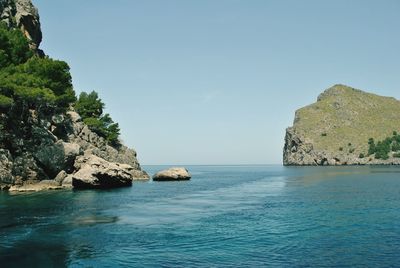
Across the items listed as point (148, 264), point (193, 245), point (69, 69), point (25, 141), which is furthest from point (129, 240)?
point (69, 69)

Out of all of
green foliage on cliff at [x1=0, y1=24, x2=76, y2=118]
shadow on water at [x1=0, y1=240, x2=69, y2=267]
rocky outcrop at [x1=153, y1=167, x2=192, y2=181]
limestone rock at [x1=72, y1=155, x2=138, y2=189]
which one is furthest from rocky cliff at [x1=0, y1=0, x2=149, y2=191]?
shadow on water at [x1=0, y1=240, x2=69, y2=267]

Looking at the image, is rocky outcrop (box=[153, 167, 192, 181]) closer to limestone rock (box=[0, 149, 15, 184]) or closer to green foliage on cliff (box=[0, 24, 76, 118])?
green foliage on cliff (box=[0, 24, 76, 118])

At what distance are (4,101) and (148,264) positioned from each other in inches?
1858

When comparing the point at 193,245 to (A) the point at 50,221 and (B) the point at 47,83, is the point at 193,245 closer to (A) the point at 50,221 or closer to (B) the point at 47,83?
(A) the point at 50,221

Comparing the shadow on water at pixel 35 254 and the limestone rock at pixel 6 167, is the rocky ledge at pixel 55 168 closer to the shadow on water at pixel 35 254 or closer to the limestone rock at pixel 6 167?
the limestone rock at pixel 6 167

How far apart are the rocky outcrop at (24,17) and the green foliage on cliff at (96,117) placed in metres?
19.4

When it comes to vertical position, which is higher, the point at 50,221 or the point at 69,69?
the point at 69,69

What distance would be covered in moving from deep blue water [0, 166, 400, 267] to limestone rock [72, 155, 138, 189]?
17852 millimetres

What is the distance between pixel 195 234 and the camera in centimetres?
3192

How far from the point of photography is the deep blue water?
78.7 ft

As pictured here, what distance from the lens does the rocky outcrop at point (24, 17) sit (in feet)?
333

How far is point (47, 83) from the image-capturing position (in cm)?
7556

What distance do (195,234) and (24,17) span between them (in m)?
101

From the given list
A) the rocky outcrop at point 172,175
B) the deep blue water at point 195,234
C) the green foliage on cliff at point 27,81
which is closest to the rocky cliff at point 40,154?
the green foliage on cliff at point 27,81
